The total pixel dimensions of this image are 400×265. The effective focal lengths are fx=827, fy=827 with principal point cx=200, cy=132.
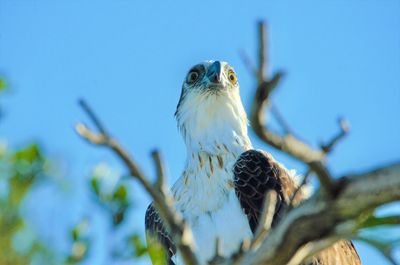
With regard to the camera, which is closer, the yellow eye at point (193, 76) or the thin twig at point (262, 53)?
the thin twig at point (262, 53)

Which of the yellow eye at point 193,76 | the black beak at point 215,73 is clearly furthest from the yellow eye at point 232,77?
the yellow eye at point 193,76

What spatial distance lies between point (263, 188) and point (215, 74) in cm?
179

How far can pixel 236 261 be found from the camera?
3.31m

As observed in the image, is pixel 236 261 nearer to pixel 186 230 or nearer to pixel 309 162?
pixel 186 230

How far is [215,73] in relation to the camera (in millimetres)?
9430

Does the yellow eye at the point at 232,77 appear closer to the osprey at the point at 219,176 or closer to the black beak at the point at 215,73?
the osprey at the point at 219,176

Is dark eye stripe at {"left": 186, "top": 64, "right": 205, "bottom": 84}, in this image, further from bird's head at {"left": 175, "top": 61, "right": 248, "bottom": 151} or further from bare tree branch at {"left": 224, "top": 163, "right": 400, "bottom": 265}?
bare tree branch at {"left": 224, "top": 163, "right": 400, "bottom": 265}

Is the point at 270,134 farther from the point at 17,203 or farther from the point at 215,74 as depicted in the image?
the point at 215,74

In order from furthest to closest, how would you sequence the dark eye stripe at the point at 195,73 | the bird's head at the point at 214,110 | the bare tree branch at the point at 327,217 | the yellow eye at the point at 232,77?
the dark eye stripe at the point at 195,73 < the yellow eye at the point at 232,77 < the bird's head at the point at 214,110 < the bare tree branch at the point at 327,217

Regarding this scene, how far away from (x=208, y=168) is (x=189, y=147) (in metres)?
0.75

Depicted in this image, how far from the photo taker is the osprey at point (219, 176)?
796 cm

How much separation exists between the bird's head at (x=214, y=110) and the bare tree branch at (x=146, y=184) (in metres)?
6.03

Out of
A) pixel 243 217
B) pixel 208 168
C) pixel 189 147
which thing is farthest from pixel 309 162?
pixel 189 147

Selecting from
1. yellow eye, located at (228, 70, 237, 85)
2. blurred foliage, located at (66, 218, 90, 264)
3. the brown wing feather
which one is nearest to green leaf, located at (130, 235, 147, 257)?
blurred foliage, located at (66, 218, 90, 264)
